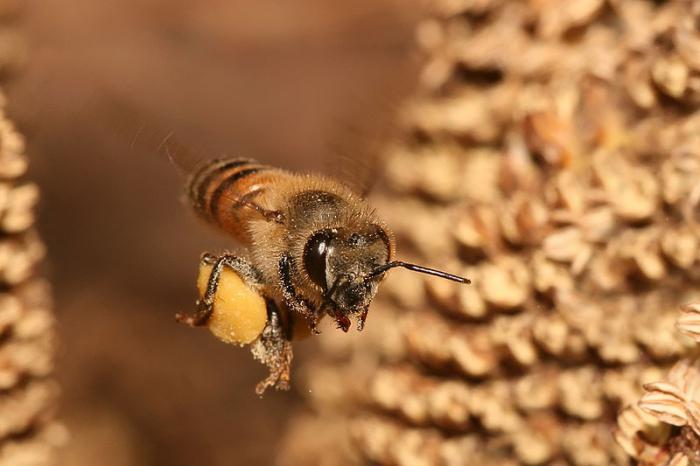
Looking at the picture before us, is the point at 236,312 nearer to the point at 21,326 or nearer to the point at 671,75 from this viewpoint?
the point at 21,326

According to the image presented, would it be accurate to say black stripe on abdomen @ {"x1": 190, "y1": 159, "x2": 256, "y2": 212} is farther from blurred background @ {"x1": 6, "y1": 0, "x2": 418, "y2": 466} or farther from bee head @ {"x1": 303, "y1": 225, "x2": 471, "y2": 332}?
bee head @ {"x1": 303, "y1": 225, "x2": 471, "y2": 332}

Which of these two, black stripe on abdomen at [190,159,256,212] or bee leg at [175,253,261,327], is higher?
black stripe on abdomen at [190,159,256,212]

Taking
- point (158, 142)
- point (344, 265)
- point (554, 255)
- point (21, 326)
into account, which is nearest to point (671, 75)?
point (554, 255)

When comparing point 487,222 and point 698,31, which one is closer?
point 698,31

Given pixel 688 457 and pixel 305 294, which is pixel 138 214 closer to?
pixel 305 294

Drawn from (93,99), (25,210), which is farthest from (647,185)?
(93,99)

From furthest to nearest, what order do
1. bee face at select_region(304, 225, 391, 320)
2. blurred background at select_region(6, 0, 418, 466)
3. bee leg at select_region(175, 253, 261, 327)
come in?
blurred background at select_region(6, 0, 418, 466)
bee leg at select_region(175, 253, 261, 327)
bee face at select_region(304, 225, 391, 320)

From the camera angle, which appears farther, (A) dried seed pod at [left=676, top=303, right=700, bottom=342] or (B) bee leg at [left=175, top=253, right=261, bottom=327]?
(B) bee leg at [left=175, top=253, right=261, bottom=327]

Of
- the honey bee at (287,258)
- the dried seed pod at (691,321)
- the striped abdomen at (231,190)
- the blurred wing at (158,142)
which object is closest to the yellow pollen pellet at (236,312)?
the honey bee at (287,258)

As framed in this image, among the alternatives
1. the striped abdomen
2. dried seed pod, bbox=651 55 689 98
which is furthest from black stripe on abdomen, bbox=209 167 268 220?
dried seed pod, bbox=651 55 689 98

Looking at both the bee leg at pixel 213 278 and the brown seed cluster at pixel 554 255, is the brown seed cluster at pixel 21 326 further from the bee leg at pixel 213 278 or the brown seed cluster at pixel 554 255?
the brown seed cluster at pixel 554 255
